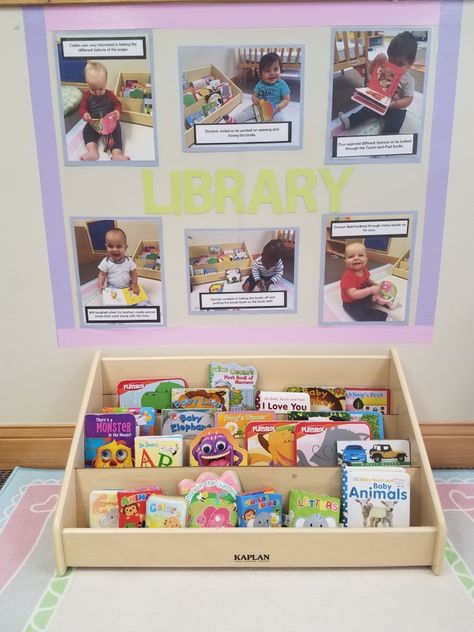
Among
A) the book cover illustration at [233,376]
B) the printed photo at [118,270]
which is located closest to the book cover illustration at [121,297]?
the printed photo at [118,270]

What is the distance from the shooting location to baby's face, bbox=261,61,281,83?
1.17 metres

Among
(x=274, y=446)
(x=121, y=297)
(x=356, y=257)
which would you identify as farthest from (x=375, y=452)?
(x=121, y=297)

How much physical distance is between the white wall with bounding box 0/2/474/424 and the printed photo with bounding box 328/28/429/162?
3.7 inches

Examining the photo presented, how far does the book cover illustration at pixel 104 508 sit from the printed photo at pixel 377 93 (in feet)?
2.81

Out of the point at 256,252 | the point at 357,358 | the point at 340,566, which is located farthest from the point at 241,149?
the point at 340,566

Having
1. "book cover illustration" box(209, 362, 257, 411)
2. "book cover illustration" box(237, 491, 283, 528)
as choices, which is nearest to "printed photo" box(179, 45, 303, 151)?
"book cover illustration" box(209, 362, 257, 411)

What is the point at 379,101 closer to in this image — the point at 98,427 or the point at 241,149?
the point at 241,149

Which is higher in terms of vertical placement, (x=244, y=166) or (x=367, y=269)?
(x=244, y=166)

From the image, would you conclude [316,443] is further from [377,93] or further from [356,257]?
[377,93]

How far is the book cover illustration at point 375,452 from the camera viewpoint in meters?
1.18

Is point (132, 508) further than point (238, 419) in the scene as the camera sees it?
No

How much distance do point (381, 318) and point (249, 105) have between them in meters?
0.58

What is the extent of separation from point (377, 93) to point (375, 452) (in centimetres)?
76

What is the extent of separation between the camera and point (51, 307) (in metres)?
1.35
